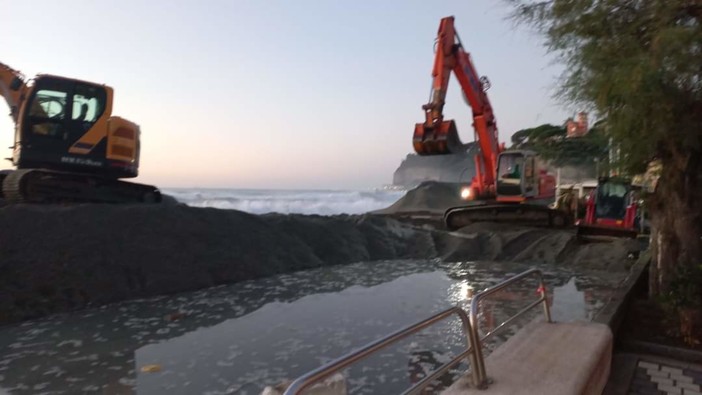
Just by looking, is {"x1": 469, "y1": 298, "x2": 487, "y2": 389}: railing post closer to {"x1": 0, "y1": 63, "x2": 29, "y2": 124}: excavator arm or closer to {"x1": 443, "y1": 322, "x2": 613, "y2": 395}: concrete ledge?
{"x1": 443, "y1": 322, "x2": 613, "y2": 395}: concrete ledge

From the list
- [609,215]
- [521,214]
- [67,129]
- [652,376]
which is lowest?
[652,376]

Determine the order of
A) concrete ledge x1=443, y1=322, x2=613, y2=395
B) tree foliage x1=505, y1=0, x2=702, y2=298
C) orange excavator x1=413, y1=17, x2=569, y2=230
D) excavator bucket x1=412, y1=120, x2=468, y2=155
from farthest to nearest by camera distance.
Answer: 1. orange excavator x1=413, y1=17, x2=569, y2=230
2. excavator bucket x1=412, y1=120, x2=468, y2=155
3. tree foliage x1=505, y1=0, x2=702, y2=298
4. concrete ledge x1=443, y1=322, x2=613, y2=395

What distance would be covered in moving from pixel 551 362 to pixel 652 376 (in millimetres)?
1768

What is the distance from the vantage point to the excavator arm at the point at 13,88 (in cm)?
1291

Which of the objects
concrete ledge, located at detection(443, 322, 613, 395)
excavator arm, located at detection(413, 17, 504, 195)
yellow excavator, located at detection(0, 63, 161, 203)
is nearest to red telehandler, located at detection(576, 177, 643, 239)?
excavator arm, located at detection(413, 17, 504, 195)

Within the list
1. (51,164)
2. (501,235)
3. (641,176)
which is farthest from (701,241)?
(51,164)

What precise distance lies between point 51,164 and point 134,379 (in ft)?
29.8

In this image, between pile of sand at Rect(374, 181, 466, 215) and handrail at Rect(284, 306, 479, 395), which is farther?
pile of sand at Rect(374, 181, 466, 215)

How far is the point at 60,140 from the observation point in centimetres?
1284

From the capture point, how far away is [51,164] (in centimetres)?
1283

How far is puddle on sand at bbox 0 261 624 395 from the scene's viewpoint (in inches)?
223

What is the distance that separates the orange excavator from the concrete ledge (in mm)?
11366

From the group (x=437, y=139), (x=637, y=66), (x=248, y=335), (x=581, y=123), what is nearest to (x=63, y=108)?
(x=248, y=335)

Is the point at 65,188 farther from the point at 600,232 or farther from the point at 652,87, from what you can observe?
the point at 600,232
